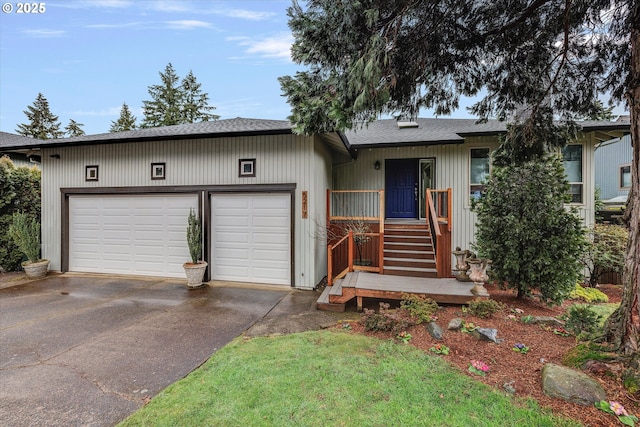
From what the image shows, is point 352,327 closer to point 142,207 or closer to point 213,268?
point 213,268

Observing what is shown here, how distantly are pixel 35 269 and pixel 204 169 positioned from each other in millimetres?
5211

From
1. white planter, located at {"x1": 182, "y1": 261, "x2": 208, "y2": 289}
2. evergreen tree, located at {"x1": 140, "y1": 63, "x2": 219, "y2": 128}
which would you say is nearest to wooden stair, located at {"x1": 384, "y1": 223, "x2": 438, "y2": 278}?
white planter, located at {"x1": 182, "y1": 261, "x2": 208, "y2": 289}

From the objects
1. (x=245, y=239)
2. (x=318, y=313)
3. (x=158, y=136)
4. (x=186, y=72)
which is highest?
(x=186, y=72)

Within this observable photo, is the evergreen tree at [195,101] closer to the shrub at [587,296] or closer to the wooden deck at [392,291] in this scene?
the wooden deck at [392,291]

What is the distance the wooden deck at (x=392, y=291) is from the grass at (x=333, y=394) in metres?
1.60

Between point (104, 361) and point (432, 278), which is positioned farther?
point (432, 278)

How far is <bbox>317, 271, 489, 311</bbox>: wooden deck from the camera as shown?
4801mm

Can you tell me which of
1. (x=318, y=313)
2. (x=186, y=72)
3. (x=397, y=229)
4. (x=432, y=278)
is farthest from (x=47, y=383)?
(x=186, y=72)

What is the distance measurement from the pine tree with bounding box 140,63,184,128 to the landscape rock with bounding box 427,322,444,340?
27.2m

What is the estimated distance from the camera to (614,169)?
13.5m

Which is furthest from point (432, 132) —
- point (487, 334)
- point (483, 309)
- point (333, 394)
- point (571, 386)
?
point (333, 394)

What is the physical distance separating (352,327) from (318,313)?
890 millimetres

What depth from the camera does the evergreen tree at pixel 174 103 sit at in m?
24.9

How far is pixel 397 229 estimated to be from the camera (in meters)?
7.56
